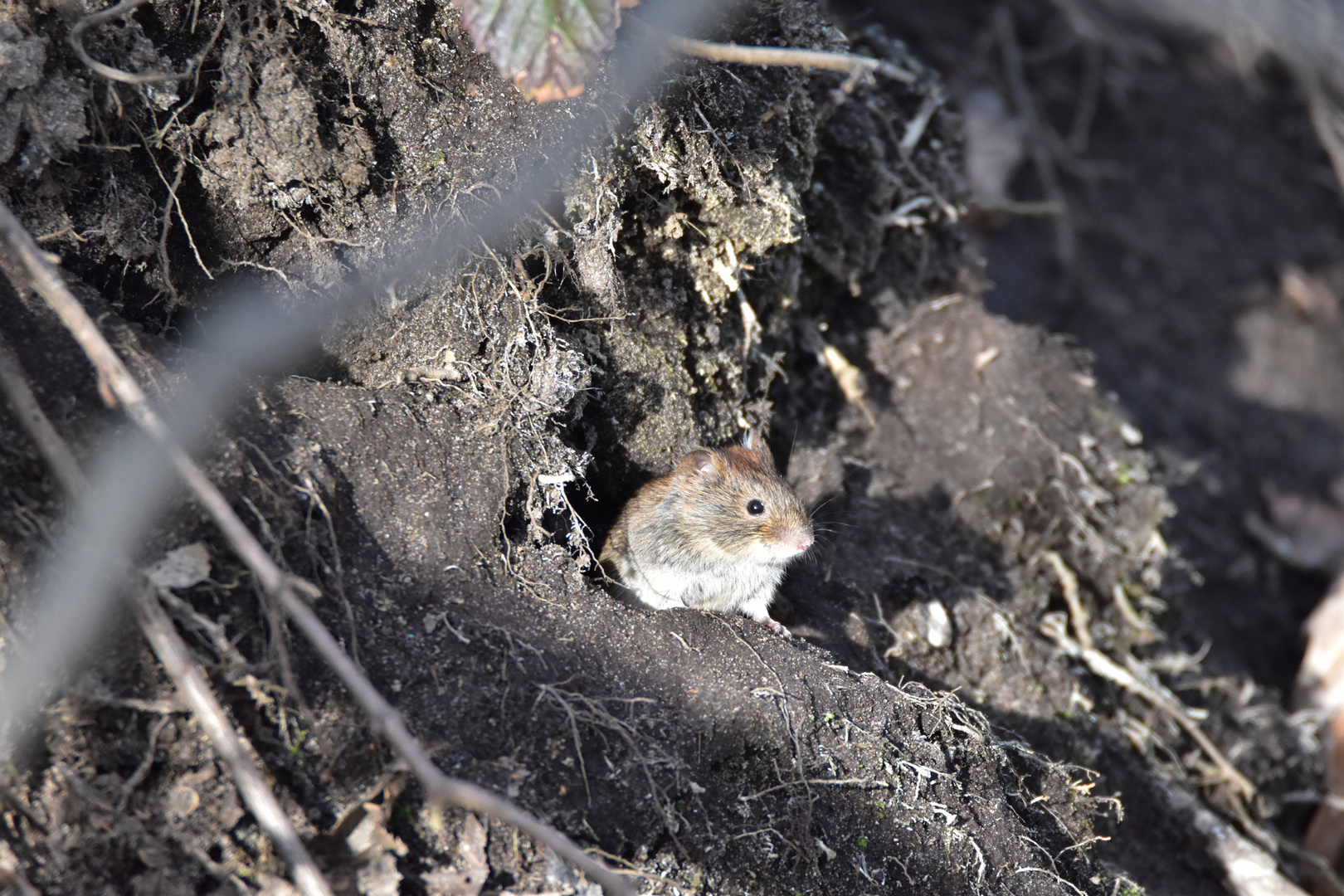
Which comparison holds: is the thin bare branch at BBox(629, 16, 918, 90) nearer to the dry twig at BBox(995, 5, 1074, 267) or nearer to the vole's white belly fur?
the vole's white belly fur

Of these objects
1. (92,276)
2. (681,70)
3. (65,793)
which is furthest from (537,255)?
(65,793)

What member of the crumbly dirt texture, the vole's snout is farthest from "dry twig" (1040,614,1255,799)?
the vole's snout

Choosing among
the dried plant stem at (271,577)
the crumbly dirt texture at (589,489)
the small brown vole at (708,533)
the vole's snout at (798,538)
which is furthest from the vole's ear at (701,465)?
the dried plant stem at (271,577)

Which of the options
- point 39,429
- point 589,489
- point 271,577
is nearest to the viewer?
point 271,577

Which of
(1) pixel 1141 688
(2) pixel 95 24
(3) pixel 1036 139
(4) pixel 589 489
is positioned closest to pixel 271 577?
(4) pixel 589 489

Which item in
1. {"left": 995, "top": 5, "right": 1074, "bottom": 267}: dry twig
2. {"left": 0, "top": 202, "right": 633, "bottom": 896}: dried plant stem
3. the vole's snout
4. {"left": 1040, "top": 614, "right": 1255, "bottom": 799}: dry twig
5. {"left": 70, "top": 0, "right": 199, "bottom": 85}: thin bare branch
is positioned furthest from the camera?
{"left": 995, "top": 5, "right": 1074, "bottom": 267}: dry twig

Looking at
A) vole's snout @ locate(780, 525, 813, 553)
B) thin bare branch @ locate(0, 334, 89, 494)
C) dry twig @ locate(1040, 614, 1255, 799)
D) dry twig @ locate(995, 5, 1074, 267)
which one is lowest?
dry twig @ locate(1040, 614, 1255, 799)

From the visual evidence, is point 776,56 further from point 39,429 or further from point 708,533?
point 39,429
